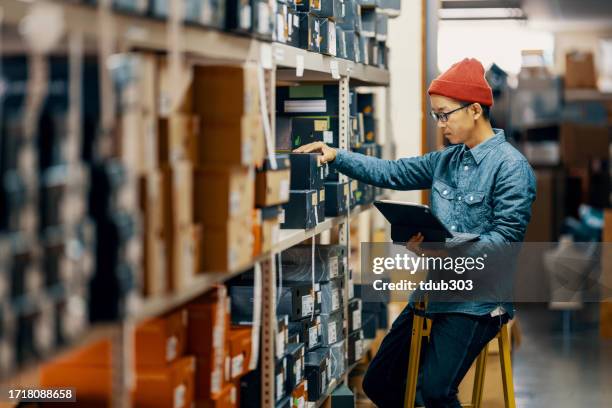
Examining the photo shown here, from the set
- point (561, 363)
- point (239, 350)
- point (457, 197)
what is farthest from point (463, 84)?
point (561, 363)

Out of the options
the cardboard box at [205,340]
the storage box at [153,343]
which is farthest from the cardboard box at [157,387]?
the cardboard box at [205,340]

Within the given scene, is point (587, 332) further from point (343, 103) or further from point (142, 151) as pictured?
point (142, 151)

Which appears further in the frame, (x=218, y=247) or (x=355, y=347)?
(x=355, y=347)

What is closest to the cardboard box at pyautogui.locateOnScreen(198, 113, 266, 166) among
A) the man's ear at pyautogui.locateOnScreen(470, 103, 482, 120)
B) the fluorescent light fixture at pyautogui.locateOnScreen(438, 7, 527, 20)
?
the man's ear at pyautogui.locateOnScreen(470, 103, 482, 120)

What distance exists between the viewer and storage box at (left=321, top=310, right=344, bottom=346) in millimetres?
4574

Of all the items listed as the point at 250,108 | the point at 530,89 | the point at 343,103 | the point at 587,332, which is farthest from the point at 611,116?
the point at 250,108

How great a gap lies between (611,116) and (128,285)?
9956 mm

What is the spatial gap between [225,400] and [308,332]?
1.32 metres

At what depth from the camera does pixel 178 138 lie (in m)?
2.44

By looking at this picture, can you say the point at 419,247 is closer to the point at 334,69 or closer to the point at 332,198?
the point at 332,198

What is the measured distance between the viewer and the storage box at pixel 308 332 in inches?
165

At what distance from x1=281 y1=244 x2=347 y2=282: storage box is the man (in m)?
0.48

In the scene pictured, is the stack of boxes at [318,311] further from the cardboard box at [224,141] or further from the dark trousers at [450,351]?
the cardboard box at [224,141]

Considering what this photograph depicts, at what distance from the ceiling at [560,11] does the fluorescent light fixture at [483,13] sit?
0.48 feet
